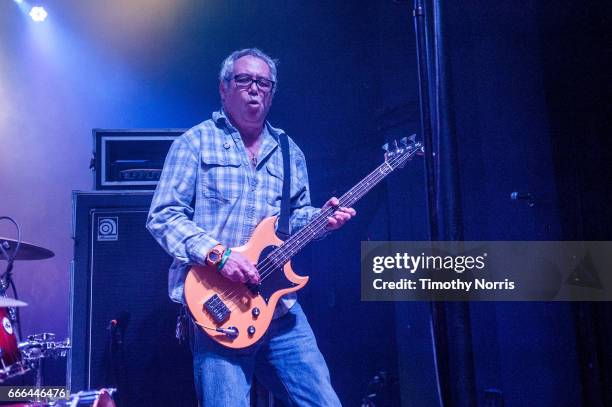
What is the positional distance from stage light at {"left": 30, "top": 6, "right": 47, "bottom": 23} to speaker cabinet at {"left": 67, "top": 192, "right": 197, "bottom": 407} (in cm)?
213

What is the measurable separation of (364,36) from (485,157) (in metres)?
1.49

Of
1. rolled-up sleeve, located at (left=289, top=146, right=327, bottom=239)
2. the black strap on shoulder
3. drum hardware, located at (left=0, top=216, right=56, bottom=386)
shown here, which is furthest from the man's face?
drum hardware, located at (left=0, top=216, right=56, bottom=386)

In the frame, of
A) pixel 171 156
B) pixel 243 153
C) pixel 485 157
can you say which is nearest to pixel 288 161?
pixel 243 153

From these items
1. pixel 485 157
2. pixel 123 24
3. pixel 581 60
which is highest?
pixel 123 24

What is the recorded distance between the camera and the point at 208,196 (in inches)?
86.4

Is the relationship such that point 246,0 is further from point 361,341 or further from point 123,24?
point 361,341

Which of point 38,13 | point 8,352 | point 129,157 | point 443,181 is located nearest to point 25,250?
point 8,352

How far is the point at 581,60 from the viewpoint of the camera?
2.86m

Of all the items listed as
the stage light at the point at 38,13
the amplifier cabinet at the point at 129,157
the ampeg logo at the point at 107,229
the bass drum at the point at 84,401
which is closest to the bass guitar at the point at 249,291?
the bass drum at the point at 84,401

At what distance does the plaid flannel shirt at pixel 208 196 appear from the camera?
2061 millimetres

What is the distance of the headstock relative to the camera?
256 centimetres

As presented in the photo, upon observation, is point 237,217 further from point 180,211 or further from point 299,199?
point 299,199

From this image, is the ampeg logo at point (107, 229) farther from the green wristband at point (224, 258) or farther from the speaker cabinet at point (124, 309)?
the green wristband at point (224, 258)

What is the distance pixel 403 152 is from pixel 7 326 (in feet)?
6.11
